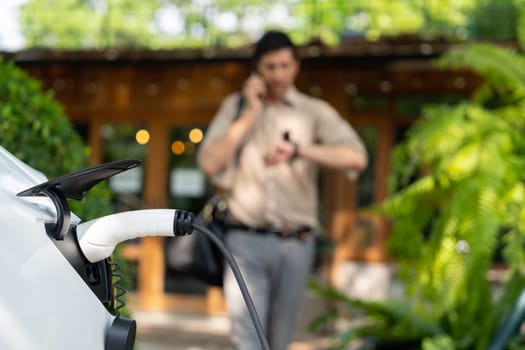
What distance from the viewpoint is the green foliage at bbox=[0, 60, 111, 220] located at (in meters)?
2.49

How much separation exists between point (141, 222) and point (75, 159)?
177 cm

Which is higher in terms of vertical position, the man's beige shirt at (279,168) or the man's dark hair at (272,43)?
the man's dark hair at (272,43)

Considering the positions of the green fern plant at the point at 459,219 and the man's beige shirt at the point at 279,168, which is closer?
the man's beige shirt at the point at 279,168

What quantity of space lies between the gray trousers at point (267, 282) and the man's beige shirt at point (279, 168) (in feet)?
0.26

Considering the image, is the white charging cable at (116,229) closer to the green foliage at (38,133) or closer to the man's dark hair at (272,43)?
the green foliage at (38,133)

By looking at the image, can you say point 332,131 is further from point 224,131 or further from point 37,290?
point 37,290

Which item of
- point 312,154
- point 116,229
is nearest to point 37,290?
point 116,229

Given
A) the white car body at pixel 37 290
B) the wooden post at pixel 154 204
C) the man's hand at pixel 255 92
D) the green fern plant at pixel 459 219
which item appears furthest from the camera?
the wooden post at pixel 154 204

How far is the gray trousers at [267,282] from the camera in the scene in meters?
3.19

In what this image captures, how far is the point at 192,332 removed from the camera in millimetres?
8602

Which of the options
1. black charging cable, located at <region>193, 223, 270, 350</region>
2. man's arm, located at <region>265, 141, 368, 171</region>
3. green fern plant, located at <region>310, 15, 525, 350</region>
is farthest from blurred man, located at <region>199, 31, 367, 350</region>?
black charging cable, located at <region>193, 223, 270, 350</region>

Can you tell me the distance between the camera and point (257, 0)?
2197cm

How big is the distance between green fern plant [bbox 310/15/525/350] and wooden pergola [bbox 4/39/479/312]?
104 inches

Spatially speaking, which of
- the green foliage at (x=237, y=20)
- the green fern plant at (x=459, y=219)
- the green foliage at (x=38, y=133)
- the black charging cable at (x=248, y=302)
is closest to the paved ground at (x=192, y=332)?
the green fern plant at (x=459, y=219)
